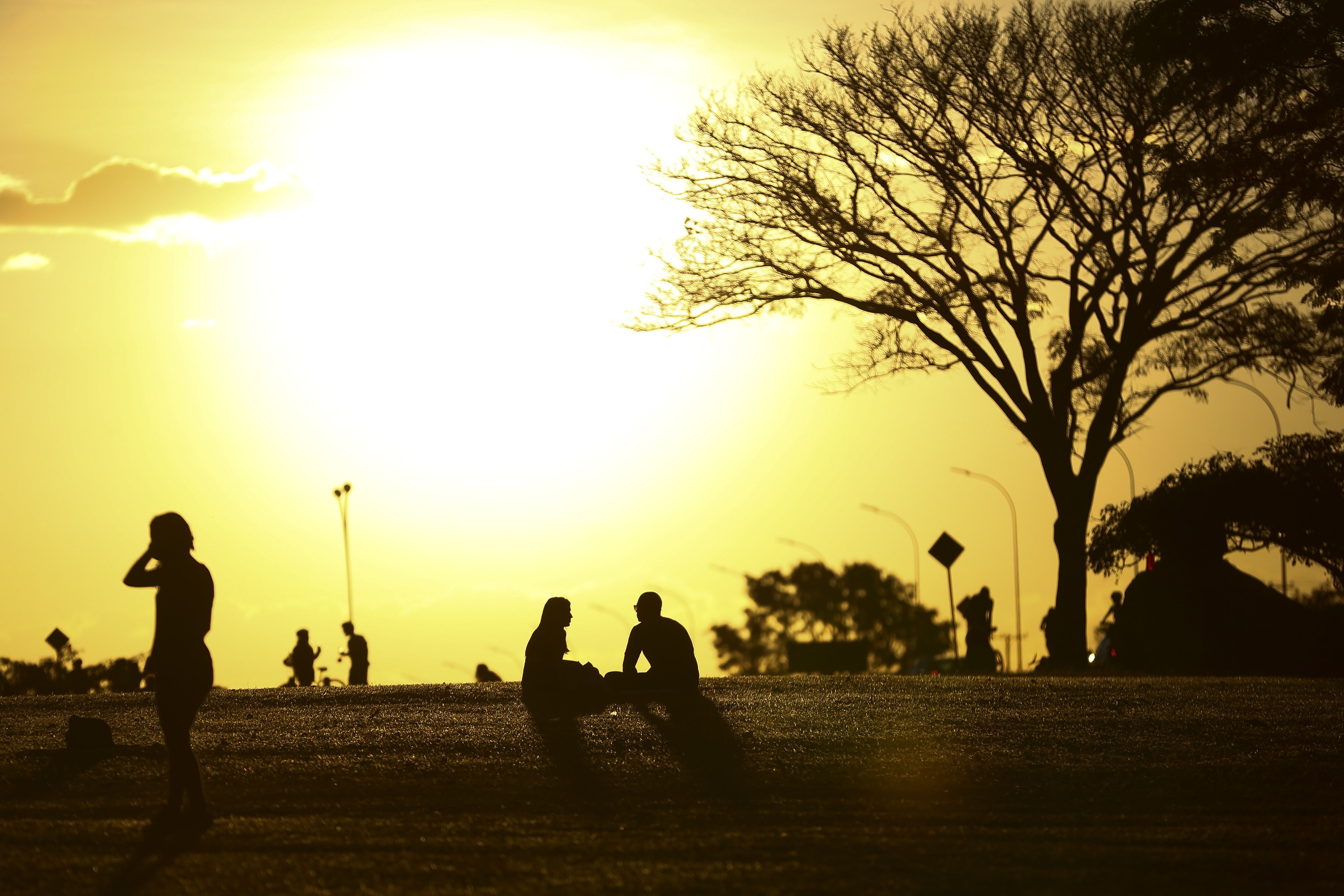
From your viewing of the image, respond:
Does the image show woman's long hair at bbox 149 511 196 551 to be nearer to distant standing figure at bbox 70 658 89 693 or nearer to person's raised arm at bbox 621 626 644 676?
person's raised arm at bbox 621 626 644 676

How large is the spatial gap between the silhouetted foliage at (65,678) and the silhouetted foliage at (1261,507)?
Result: 63.2ft

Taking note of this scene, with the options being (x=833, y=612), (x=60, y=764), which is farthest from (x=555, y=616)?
(x=833, y=612)

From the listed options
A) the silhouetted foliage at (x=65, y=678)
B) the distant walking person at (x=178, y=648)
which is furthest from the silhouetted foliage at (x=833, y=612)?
the distant walking person at (x=178, y=648)

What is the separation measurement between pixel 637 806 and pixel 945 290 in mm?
19075

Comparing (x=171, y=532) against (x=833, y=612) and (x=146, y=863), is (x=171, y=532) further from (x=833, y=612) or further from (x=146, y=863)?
(x=833, y=612)

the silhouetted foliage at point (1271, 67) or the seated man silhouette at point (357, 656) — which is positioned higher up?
the silhouetted foliage at point (1271, 67)

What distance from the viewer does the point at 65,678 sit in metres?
39.1

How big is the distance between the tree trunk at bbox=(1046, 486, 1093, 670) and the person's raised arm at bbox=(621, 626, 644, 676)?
1368 centimetres

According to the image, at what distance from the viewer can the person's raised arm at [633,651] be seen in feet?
51.1

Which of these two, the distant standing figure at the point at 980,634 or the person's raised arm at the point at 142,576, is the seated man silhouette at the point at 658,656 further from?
the distant standing figure at the point at 980,634

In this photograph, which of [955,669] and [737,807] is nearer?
[737,807]

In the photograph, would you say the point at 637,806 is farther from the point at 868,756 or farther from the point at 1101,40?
the point at 1101,40

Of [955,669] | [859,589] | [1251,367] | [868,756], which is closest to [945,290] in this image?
[1251,367]

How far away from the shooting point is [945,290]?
27.5m
